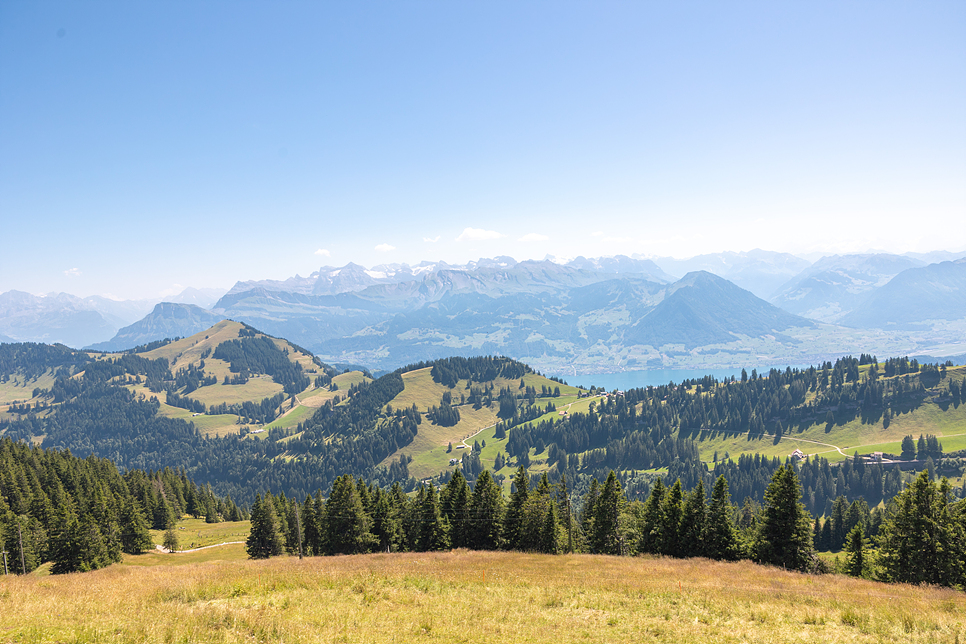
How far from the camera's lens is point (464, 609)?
20.2 meters

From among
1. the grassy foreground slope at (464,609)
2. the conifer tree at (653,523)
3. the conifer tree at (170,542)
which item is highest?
the grassy foreground slope at (464,609)

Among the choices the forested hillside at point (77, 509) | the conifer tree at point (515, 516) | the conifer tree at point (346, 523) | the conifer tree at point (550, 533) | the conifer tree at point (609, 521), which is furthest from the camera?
the conifer tree at point (346, 523)

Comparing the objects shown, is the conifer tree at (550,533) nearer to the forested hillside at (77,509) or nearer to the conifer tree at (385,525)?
the conifer tree at (385,525)

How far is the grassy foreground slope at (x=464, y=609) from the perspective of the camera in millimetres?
15328

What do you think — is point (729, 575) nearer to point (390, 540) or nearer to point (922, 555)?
point (922, 555)

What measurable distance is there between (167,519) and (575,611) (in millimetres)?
114868

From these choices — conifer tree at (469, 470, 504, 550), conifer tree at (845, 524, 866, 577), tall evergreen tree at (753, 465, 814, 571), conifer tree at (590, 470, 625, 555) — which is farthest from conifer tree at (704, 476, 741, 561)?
conifer tree at (845, 524, 866, 577)

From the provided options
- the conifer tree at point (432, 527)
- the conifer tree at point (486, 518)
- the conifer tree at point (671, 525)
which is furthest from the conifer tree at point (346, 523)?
the conifer tree at point (671, 525)

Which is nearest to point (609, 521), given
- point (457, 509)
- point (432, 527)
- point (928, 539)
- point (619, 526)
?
point (619, 526)

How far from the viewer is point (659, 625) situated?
19.2 metres

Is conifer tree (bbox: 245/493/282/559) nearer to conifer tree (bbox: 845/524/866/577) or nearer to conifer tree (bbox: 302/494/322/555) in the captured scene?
conifer tree (bbox: 302/494/322/555)

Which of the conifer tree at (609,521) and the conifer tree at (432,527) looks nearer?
the conifer tree at (609,521)

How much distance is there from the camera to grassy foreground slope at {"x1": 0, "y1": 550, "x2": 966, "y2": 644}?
1533 centimetres

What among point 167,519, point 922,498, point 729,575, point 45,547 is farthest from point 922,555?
point 167,519
